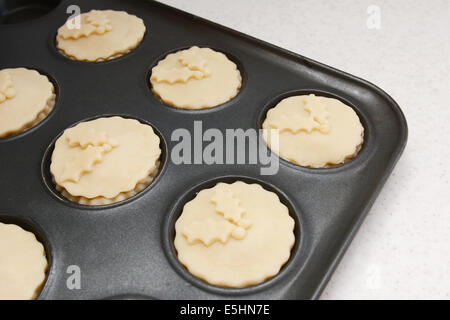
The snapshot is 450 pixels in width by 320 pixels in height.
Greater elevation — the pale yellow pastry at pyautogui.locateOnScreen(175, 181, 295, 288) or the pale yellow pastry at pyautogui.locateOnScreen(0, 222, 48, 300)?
the pale yellow pastry at pyautogui.locateOnScreen(175, 181, 295, 288)

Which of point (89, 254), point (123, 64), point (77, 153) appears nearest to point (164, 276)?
point (89, 254)

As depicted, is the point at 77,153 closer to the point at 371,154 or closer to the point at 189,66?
the point at 189,66

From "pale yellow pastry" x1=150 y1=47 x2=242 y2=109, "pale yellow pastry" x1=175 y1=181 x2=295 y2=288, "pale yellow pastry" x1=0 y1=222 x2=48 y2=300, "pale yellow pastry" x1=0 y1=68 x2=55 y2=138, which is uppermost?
"pale yellow pastry" x1=150 y1=47 x2=242 y2=109

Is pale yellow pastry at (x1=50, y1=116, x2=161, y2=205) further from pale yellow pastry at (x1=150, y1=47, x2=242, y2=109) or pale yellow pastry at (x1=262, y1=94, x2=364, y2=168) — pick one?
pale yellow pastry at (x1=262, y1=94, x2=364, y2=168)

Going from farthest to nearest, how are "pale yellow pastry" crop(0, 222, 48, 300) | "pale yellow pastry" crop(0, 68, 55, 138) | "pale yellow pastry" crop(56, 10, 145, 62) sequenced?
1. "pale yellow pastry" crop(56, 10, 145, 62)
2. "pale yellow pastry" crop(0, 68, 55, 138)
3. "pale yellow pastry" crop(0, 222, 48, 300)

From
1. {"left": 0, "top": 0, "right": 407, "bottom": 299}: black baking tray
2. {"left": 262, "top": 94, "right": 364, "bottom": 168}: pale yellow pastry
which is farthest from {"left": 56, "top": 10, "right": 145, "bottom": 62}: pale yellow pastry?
{"left": 262, "top": 94, "right": 364, "bottom": 168}: pale yellow pastry

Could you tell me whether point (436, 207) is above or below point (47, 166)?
above

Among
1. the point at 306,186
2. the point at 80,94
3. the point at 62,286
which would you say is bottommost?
the point at 62,286
